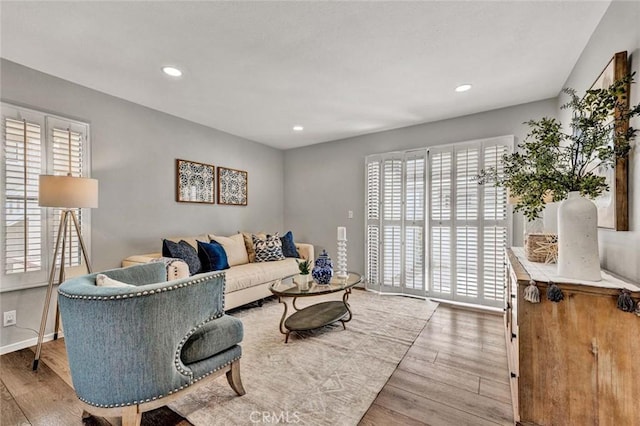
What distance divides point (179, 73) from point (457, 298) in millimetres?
4062

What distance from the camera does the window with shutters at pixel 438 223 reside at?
338 centimetres

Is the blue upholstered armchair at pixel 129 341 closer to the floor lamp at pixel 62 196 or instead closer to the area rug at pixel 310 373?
the area rug at pixel 310 373

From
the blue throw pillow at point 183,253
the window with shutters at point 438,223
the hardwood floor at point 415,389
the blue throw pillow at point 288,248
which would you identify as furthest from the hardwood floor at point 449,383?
the blue throw pillow at point 183,253

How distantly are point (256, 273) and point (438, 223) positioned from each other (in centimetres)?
250

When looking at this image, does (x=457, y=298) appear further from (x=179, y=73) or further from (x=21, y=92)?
(x=21, y=92)

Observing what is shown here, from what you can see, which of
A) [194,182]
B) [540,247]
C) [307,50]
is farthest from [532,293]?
[194,182]

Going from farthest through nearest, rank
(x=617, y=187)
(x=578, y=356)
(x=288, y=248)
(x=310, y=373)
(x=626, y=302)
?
(x=288, y=248)
(x=310, y=373)
(x=617, y=187)
(x=578, y=356)
(x=626, y=302)

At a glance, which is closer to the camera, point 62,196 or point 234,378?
point 234,378

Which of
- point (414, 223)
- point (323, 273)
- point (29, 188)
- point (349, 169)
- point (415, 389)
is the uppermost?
point (349, 169)

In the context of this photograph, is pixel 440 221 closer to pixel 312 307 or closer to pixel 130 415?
pixel 312 307

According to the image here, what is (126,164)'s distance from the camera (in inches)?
124

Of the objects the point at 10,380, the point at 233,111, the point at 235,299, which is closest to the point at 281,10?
the point at 233,111

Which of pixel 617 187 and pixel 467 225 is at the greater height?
pixel 617 187

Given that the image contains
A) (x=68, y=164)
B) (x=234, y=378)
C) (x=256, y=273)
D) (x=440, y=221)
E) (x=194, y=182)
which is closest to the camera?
(x=234, y=378)
